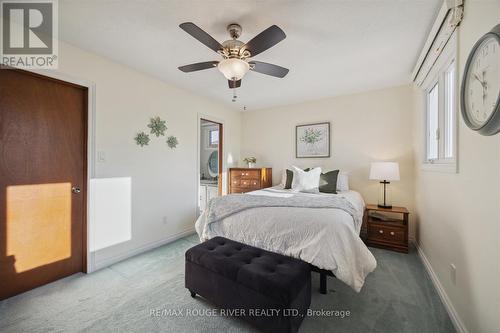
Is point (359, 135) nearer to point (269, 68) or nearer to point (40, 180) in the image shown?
point (269, 68)

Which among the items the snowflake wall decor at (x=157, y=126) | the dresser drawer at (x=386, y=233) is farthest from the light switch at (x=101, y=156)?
the dresser drawer at (x=386, y=233)

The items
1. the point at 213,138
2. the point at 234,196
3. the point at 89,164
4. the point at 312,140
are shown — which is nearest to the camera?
the point at 89,164

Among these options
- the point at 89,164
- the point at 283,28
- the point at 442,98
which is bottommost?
the point at 89,164

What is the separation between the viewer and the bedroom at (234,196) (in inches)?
57.0

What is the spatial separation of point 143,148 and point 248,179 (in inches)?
75.7

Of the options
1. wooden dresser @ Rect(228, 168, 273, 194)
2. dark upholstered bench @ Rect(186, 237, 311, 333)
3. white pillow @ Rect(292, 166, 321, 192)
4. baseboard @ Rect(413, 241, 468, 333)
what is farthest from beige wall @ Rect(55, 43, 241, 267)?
baseboard @ Rect(413, 241, 468, 333)

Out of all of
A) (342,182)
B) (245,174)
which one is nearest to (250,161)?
(245,174)

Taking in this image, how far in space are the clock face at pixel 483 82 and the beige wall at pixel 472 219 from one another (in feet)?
0.38

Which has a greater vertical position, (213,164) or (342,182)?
(213,164)

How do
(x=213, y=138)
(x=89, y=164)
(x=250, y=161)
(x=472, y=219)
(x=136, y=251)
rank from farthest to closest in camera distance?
(x=213, y=138) → (x=250, y=161) → (x=136, y=251) → (x=89, y=164) → (x=472, y=219)

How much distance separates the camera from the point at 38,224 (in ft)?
6.55

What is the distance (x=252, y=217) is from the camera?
80.8 inches

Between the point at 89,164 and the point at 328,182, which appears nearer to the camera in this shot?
the point at 89,164

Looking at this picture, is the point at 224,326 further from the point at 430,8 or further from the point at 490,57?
the point at 430,8
